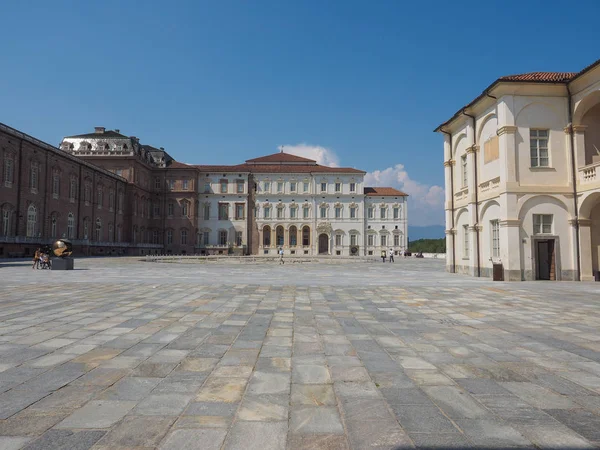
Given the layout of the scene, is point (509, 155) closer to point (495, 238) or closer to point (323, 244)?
point (495, 238)

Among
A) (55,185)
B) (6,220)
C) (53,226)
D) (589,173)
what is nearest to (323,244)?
(53,226)

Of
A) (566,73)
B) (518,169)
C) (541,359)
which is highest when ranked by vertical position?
(566,73)

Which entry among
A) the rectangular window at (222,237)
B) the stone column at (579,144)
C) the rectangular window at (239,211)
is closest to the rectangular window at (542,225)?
the stone column at (579,144)

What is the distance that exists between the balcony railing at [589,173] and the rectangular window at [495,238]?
11.7 feet

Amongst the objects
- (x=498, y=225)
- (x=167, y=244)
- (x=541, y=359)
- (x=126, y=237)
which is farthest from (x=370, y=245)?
(x=541, y=359)

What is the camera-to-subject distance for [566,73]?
17.4 metres

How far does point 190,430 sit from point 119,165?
55602mm

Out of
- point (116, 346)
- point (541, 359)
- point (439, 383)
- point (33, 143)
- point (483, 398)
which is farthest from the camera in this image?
point (33, 143)

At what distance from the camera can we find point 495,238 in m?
16.7

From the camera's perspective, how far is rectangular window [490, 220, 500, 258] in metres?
16.4

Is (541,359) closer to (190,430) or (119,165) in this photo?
(190,430)

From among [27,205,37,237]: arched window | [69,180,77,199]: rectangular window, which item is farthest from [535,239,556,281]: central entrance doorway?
[69,180,77,199]: rectangular window

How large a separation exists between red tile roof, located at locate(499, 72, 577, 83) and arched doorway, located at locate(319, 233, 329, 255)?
1830 inches

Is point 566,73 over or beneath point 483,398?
over
